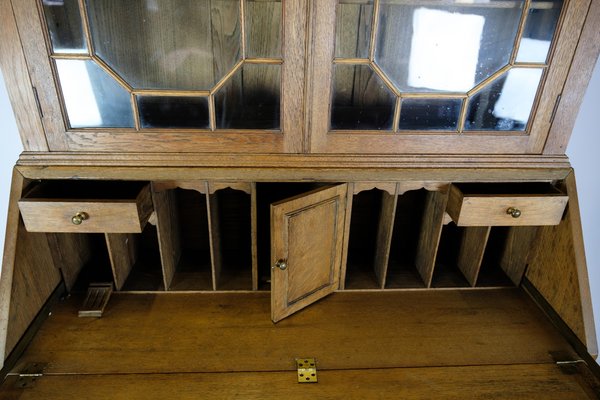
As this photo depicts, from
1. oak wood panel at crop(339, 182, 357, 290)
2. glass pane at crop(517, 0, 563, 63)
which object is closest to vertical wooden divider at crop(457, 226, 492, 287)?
oak wood panel at crop(339, 182, 357, 290)

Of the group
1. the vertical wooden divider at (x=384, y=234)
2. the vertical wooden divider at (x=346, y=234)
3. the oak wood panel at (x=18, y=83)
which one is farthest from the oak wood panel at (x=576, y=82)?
the oak wood panel at (x=18, y=83)

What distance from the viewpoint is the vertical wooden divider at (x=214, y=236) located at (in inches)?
48.3

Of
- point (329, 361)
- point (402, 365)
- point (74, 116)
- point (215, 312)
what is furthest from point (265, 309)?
point (74, 116)

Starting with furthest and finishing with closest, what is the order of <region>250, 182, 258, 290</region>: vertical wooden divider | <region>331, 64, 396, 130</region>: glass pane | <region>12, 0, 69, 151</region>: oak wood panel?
<region>250, 182, 258, 290</region>: vertical wooden divider, <region>331, 64, 396, 130</region>: glass pane, <region>12, 0, 69, 151</region>: oak wood panel

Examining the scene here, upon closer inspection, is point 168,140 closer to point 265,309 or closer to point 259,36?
point 259,36

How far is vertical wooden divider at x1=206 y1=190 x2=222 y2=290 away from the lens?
1.23m

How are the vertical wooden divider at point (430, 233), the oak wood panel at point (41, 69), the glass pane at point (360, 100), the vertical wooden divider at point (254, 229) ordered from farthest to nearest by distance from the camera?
the vertical wooden divider at point (430, 233)
the vertical wooden divider at point (254, 229)
the glass pane at point (360, 100)
the oak wood panel at point (41, 69)

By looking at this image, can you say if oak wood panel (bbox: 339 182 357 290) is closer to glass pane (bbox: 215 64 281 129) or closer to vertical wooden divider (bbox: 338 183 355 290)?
vertical wooden divider (bbox: 338 183 355 290)

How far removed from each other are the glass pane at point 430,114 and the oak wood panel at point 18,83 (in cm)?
91

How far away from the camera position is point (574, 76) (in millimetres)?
1100

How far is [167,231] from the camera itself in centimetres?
133

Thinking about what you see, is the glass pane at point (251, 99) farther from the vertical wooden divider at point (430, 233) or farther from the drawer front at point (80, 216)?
the vertical wooden divider at point (430, 233)

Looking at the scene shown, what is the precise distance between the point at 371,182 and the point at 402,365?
1.60 feet

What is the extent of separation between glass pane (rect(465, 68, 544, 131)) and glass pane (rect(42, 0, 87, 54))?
962 millimetres
